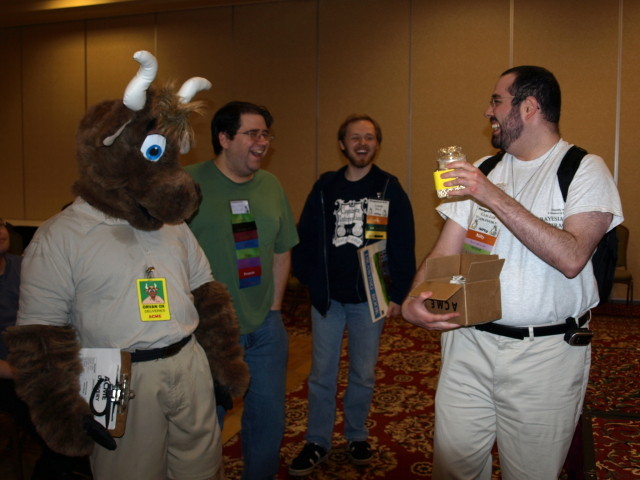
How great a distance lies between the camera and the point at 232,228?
8.05ft

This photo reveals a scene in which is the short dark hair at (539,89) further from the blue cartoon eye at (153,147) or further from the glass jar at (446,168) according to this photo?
the blue cartoon eye at (153,147)

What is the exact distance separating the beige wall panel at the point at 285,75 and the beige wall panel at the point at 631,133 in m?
3.92

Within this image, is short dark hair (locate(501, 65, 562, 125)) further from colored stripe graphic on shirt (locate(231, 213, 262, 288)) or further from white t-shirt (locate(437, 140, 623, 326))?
colored stripe graphic on shirt (locate(231, 213, 262, 288))

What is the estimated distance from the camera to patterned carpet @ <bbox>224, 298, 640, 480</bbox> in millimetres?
2865

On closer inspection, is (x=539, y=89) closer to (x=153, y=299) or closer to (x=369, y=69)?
(x=153, y=299)

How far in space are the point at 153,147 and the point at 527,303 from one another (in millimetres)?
1291

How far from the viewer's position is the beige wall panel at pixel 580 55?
261 inches

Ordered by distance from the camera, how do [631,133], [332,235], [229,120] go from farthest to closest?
[631,133], [332,235], [229,120]

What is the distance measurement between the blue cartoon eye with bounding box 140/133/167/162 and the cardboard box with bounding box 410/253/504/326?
94 cm

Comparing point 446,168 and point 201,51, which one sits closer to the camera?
point 446,168

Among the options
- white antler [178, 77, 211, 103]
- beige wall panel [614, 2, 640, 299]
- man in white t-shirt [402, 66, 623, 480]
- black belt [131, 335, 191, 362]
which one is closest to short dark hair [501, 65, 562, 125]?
man in white t-shirt [402, 66, 623, 480]

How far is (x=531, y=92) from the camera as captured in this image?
1.87 meters

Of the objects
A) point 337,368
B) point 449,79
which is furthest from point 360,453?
point 449,79

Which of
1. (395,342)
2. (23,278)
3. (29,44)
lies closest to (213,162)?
(23,278)
